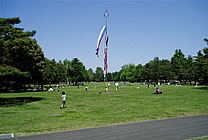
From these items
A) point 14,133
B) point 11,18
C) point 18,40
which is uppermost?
point 11,18

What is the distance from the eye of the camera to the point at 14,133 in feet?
34.4

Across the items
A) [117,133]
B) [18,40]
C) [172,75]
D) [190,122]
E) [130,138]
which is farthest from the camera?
[172,75]

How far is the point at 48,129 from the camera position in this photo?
11.2 meters

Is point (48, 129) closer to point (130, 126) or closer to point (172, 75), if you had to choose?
point (130, 126)

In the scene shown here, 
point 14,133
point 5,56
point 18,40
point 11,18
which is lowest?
point 14,133

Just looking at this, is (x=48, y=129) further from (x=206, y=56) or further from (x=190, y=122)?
(x=206, y=56)

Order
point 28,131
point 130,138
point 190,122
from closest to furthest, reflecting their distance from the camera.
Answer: point 130,138
point 28,131
point 190,122

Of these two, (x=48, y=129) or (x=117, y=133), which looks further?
(x=48, y=129)

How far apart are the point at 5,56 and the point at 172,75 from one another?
254 feet

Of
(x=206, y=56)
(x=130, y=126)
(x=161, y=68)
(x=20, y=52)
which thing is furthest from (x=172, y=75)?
(x=130, y=126)

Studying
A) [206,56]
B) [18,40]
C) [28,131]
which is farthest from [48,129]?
[206,56]

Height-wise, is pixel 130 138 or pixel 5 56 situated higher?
pixel 5 56

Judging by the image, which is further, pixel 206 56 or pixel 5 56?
pixel 206 56

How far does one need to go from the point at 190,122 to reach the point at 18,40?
18200mm
